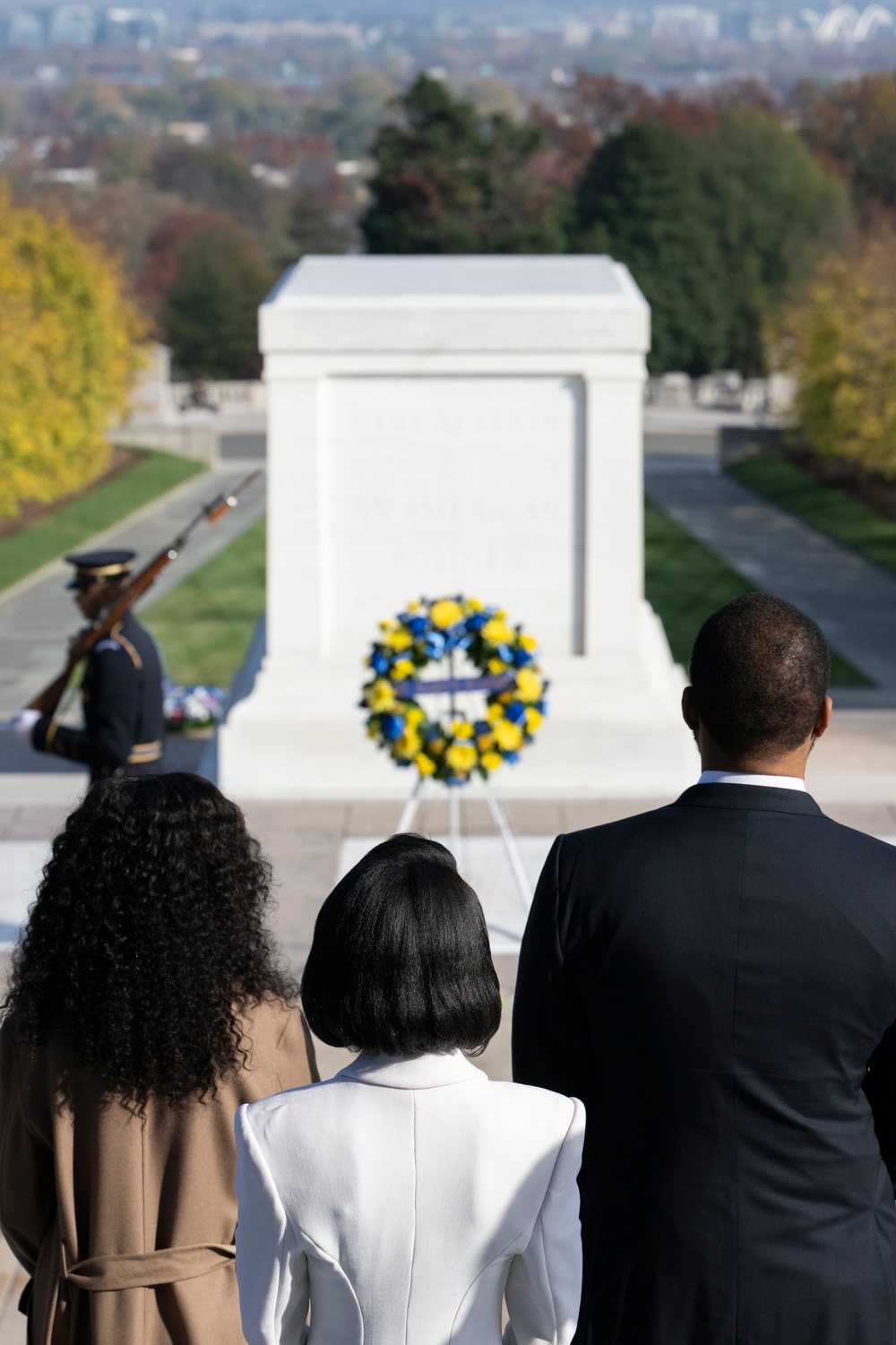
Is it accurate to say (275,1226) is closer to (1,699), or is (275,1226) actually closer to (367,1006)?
(367,1006)

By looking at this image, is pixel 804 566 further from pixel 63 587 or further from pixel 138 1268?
pixel 138 1268

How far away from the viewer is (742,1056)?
2344mm

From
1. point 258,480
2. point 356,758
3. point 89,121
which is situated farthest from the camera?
point 89,121

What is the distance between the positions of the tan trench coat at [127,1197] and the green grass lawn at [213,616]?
12.6 meters

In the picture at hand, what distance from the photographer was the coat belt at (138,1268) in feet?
8.39

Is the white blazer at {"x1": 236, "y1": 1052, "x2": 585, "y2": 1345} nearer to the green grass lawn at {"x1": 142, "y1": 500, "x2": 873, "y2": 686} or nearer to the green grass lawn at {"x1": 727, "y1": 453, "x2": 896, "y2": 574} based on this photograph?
the green grass lawn at {"x1": 142, "y1": 500, "x2": 873, "y2": 686}

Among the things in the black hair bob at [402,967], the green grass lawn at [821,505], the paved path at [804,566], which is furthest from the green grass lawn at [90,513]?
the black hair bob at [402,967]

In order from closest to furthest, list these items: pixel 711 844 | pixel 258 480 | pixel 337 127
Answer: pixel 711 844
pixel 258 480
pixel 337 127

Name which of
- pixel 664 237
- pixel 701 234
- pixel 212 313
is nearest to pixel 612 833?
pixel 664 237

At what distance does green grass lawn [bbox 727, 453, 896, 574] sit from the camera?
25.6 m

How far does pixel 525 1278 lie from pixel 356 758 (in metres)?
6.24

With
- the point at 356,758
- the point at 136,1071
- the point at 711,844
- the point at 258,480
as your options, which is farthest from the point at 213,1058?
the point at 258,480

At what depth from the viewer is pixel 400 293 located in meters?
8.49

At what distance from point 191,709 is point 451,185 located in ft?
130
